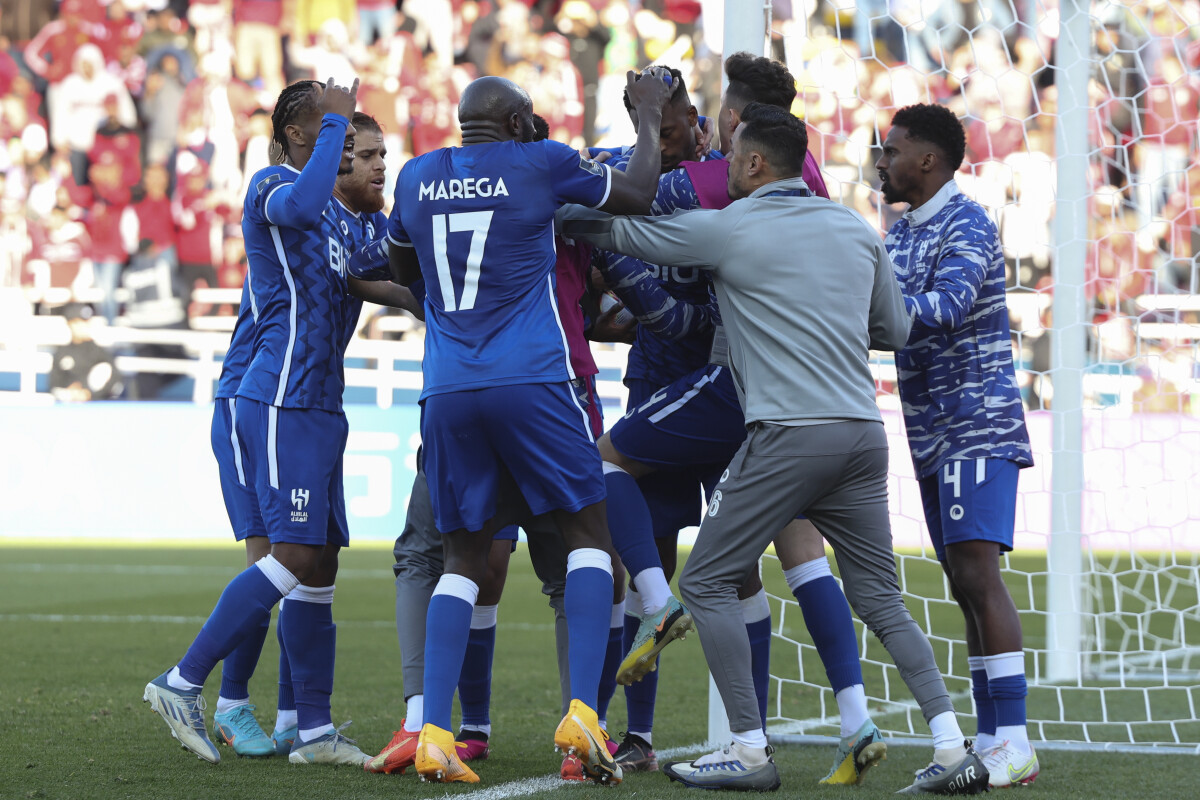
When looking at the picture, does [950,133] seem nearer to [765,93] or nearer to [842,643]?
[765,93]

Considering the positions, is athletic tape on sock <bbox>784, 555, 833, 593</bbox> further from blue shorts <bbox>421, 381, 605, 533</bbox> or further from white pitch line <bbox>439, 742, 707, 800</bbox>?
white pitch line <bbox>439, 742, 707, 800</bbox>

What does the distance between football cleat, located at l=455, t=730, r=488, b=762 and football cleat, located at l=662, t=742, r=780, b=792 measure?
0.79 m

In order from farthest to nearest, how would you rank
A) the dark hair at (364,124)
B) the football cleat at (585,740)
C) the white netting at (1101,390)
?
the white netting at (1101,390), the dark hair at (364,124), the football cleat at (585,740)

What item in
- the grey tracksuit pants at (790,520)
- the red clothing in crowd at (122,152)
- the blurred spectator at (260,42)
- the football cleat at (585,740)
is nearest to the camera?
the football cleat at (585,740)

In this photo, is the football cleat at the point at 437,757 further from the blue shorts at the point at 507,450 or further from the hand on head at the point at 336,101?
the hand on head at the point at 336,101

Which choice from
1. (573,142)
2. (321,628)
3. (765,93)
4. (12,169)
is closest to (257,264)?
(321,628)

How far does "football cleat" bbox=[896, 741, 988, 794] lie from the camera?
343 cm

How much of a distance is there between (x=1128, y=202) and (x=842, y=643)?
4.76 meters

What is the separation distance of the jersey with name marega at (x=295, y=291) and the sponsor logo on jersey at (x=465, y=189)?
0.45 metres

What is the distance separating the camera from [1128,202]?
24.5 ft

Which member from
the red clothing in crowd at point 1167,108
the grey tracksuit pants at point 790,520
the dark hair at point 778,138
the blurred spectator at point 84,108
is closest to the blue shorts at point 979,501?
the grey tracksuit pants at point 790,520

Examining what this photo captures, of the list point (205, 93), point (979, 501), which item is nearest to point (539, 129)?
point (979, 501)

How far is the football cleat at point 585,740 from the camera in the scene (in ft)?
10.5

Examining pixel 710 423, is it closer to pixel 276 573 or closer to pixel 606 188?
pixel 606 188
